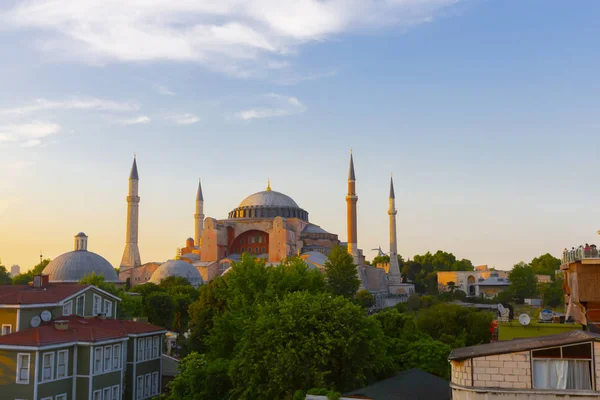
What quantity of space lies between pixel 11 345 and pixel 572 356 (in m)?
18.3

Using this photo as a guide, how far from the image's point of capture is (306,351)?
19.1 metres

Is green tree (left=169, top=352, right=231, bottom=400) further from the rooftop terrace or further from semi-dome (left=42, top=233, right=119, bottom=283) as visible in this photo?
semi-dome (left=42, top=233, right=119, bottom=283)

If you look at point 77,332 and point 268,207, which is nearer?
point 77,332

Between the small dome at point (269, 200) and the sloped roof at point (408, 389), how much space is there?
212 ft

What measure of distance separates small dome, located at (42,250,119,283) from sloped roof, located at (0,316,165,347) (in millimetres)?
30836

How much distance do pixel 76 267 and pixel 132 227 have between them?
15.7 meters

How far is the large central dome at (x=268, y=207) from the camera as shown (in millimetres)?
85062

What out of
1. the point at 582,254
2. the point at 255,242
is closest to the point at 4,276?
the point at 255,242

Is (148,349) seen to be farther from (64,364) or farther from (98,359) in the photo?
(64,364)

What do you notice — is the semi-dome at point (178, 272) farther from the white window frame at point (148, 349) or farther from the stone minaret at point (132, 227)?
the white window frame at point (148, 349)

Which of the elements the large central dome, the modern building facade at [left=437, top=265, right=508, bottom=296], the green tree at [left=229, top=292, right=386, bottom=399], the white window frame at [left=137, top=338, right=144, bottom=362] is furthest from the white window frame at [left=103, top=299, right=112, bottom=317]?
the modern building facade at [left=437, top=265, right=508, bottom=296]

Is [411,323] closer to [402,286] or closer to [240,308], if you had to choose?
[240,308]

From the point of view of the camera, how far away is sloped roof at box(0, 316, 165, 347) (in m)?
22.1

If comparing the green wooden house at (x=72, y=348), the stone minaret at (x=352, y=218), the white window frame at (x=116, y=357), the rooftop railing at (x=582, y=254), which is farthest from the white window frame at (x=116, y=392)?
the stone minaret at (x=352, y=218)
